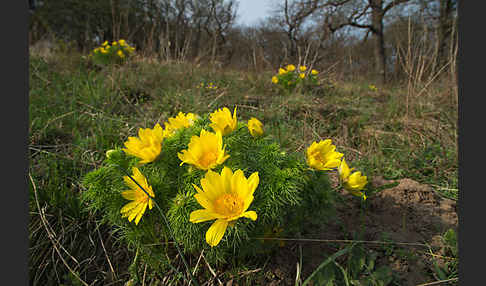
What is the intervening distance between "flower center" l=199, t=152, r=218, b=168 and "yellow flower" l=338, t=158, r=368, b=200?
602 mm

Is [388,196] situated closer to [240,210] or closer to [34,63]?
[240,210]

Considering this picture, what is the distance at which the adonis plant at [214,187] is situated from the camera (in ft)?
2.82

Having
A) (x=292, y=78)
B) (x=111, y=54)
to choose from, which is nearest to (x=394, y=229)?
(x=292, y=78)

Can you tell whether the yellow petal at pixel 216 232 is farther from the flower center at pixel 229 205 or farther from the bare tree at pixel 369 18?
the bare tree at pixel 369 18

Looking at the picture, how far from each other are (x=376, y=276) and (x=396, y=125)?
8.28ft

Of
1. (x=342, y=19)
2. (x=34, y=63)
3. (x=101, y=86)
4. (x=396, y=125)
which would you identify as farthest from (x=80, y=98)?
(x=342, y=19)

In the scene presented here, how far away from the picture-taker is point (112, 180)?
1053 mm

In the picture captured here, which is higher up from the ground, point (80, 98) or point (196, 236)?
point (80, 98)

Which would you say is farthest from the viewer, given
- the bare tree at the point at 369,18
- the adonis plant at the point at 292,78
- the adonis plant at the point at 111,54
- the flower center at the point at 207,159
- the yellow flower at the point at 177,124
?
the bare tree at the point at 369,18

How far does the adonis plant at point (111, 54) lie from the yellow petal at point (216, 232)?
493cm

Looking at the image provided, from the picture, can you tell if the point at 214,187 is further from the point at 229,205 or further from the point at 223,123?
the point at 223,123

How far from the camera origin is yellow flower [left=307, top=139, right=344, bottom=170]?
0.98 metres

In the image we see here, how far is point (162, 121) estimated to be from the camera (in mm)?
2645

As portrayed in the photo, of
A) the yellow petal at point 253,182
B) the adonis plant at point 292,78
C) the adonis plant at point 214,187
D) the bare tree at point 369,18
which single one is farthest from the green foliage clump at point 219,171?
the bare tree at point 369,18
